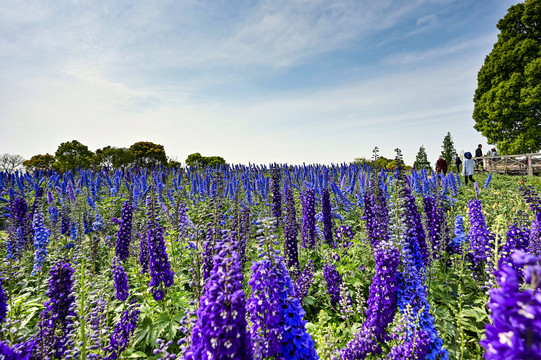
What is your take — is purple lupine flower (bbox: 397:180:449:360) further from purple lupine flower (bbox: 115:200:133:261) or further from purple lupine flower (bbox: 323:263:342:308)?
purple lupine flower (bbox: 115:200:133:261)

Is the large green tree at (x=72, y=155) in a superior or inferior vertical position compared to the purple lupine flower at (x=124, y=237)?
superior

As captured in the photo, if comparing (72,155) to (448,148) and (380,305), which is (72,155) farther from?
(448,148)

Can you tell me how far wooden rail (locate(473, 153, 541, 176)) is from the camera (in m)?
21.6

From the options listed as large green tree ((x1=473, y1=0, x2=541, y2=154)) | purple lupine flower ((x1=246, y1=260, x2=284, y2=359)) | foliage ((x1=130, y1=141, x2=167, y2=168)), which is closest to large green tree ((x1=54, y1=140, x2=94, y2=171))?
foliage ((x1=130, y1=141, x2=167, y2=168))

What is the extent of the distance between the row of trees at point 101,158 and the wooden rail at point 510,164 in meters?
27.9

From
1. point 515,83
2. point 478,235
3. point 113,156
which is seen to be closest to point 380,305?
point 478,235

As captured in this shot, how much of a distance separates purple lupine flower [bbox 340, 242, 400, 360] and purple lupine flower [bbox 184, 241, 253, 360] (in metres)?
1.75

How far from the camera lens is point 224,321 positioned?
62.9 inches

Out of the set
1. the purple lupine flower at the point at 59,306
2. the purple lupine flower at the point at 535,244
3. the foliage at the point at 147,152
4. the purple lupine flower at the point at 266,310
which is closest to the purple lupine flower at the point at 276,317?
the purple lupine flower at the point at 266,310

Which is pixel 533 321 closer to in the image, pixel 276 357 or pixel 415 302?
pixel 276 357

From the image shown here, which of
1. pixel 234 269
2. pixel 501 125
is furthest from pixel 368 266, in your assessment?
pixel 501 125

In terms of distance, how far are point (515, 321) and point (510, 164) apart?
3012cm

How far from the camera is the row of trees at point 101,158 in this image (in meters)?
34.4

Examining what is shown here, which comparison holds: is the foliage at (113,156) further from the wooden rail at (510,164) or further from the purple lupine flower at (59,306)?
the wooden rail at (510,164)
